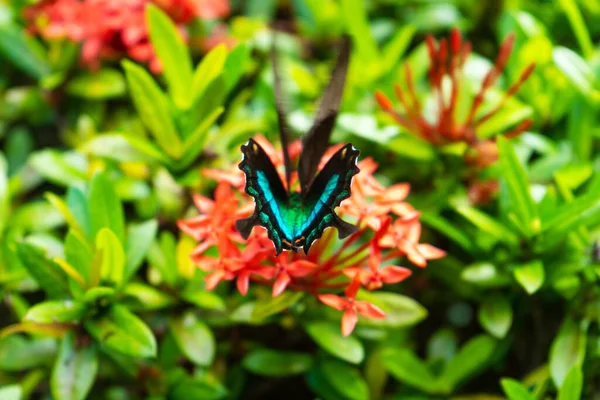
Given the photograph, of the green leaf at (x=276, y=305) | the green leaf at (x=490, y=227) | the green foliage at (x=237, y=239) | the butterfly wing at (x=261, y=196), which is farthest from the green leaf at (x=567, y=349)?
the butterfly wing at (x=261, y=196)

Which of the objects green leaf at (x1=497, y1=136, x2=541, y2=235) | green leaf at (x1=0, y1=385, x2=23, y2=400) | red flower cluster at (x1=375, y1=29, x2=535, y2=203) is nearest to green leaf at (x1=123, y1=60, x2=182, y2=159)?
red flower cluster at (x1=375, y1=29, x2=535, y2=203)

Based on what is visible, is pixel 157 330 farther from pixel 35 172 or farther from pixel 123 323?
pixel 35 172

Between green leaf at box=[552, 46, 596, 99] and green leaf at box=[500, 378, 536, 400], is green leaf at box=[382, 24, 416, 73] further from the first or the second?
green leaf at box=[500, 378, 536, 400]

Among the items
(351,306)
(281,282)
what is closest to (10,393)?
(281,282)

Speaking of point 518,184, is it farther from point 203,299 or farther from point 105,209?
point 105,209

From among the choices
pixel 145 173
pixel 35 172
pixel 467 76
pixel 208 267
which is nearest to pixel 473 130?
pixel 467 76

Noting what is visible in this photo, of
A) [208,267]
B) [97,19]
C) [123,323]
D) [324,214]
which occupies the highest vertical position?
[97,19]

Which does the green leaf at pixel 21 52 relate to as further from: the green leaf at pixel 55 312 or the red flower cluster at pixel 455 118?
the red flower cluster at pixel 455 118
